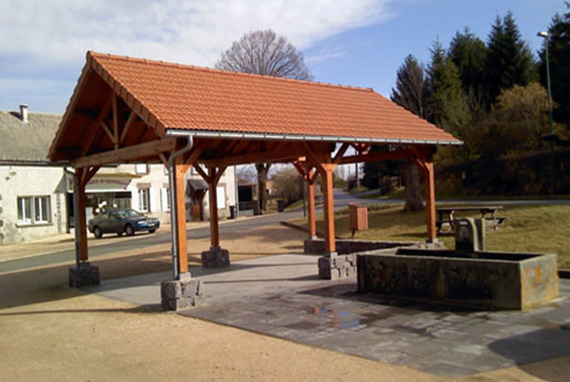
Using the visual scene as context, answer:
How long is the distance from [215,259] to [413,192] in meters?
11.0

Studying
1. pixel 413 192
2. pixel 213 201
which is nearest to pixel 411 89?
pixel 413 192

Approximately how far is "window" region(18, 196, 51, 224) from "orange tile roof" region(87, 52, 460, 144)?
22.4 metres

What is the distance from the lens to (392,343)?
20.4 ft

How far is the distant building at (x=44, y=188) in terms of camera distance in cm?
2927

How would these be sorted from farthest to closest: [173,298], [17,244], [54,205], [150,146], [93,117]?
1. [54,205]
2. [17,244]
3. [93,117]
4. [150,146]
5. [173,298]

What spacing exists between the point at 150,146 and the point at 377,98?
8.03 metres

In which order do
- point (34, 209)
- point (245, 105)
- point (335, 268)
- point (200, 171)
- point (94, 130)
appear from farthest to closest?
point (34, 209) → point (200, 171) → point (94, 130) → point (335, 268) → point (245, 105)

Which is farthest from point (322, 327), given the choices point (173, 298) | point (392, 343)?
point (173, 298)

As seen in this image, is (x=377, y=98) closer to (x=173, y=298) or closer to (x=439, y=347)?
(x=173, y=298)

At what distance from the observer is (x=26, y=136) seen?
104 feet

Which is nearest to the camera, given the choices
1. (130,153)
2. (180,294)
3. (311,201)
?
(180,294)

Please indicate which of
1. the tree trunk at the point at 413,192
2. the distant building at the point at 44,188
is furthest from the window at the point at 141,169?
the tree trunk at the point at 413,192

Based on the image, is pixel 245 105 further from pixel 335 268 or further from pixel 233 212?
pixel 233 212

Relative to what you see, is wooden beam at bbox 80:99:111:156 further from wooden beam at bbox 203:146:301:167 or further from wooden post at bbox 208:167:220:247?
wooden post at bbox 208:167:220:247
